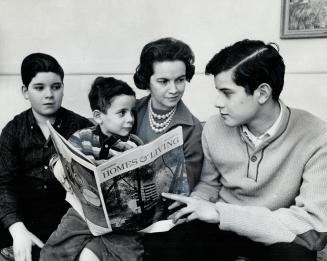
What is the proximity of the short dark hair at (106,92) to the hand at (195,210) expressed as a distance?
369mm

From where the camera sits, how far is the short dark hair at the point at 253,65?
1.26 meters

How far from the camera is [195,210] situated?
4.08 ft

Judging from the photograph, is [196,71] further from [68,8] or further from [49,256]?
[49,256]

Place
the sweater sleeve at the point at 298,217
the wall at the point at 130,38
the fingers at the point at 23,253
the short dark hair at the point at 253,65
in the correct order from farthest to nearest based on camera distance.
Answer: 1. the wall at the point at 130,38
2. the fingers at the point at 23,253
3. the short dark hair at the point at 253,65
4. the sweater sleeve at the point at 298,217

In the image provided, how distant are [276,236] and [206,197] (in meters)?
0.32

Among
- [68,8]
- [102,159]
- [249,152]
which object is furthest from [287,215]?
[68,8]

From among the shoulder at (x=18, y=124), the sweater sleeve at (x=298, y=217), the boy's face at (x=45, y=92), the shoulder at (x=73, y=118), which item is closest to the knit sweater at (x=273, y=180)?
the sweater sleeve at (x=298, y=217)

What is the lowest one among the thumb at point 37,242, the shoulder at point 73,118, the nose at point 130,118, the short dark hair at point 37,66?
the thumb at point 37,242

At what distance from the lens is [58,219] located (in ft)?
4.86

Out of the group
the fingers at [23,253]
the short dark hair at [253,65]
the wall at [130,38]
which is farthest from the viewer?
the wall at [130,38]

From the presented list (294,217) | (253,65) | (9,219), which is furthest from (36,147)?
(294,217)

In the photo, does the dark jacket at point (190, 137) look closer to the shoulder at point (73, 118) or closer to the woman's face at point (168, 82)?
the woman's face at point (168, 82)

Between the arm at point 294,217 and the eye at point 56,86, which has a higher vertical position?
the eye at point 56,86

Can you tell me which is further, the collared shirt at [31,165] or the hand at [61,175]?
the collared shirt at [31,165]
